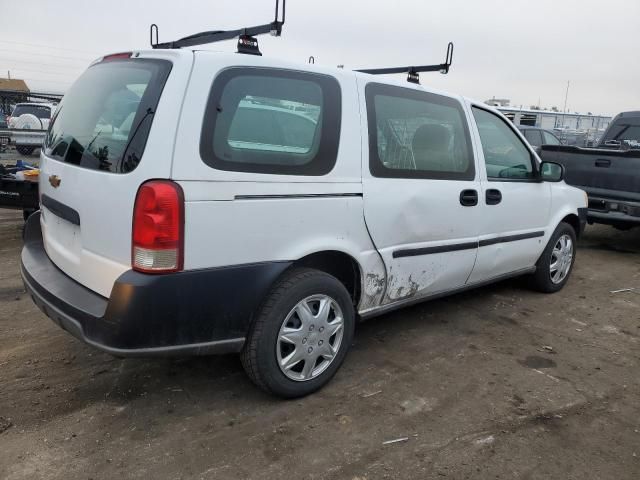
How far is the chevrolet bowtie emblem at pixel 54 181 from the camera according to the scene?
110 inches

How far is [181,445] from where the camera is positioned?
8.19 ft

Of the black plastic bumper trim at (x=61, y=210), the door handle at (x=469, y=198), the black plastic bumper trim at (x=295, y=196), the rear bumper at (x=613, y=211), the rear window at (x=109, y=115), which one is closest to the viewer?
the rear window at (x=109, y=115)

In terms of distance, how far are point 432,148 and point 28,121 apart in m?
14.8

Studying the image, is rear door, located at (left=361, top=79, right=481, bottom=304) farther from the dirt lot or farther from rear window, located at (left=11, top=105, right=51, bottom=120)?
rear window, located at (left=11, top=105, right=51, bottom=120)

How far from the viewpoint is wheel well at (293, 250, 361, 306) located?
3.01 meters

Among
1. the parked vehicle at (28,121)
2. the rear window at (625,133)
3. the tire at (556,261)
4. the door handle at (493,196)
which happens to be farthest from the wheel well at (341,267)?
the rear window at (625,133)

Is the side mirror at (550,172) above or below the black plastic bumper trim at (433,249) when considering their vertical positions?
above

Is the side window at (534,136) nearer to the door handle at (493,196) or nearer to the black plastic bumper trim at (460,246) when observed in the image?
the black plastic bumper trim at (460,246)

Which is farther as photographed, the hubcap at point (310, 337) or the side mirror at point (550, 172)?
the side mirror at point (550, 172)

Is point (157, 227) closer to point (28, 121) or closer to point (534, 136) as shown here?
point (534, 136)

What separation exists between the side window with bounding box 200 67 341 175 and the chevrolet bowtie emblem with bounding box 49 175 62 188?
942mm

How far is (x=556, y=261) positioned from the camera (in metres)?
4.97

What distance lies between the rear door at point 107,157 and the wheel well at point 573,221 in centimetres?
399

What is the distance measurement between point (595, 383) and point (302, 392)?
185cm
